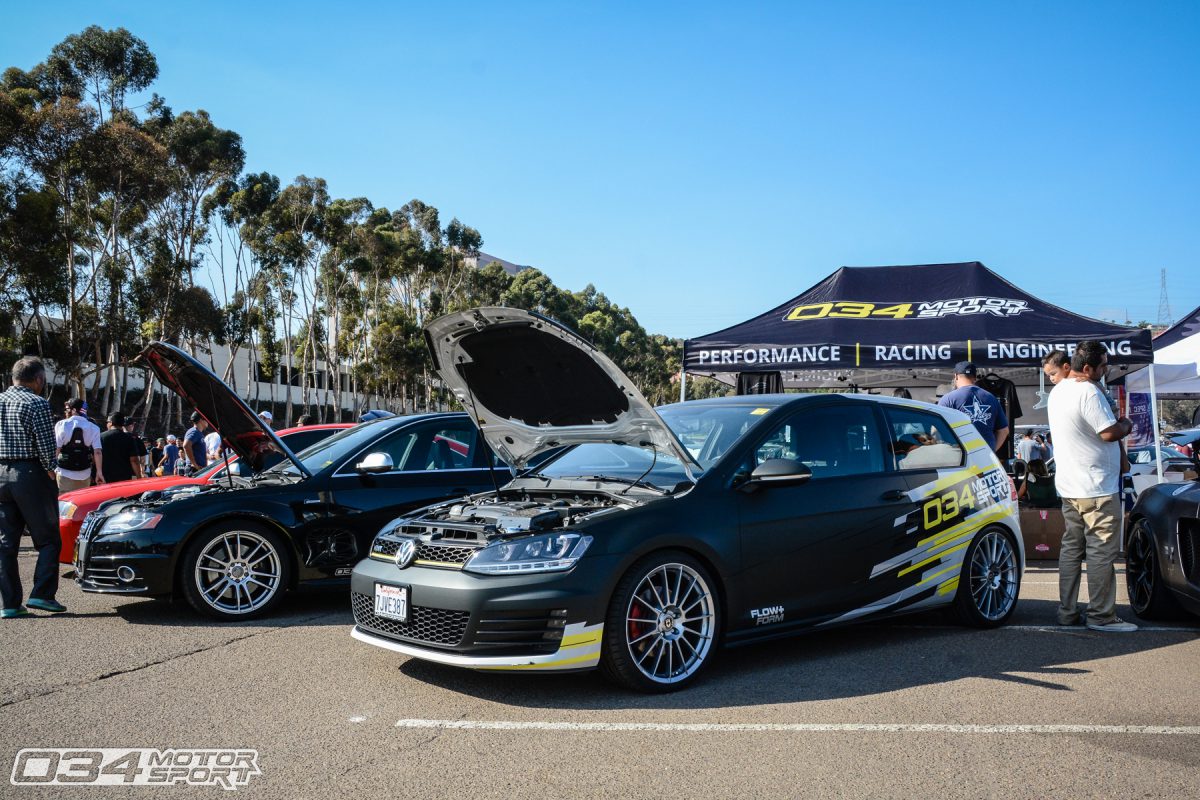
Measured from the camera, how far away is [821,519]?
207 inches

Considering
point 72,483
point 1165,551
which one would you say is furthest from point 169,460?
point 1165,551

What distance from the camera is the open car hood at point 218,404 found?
6.69 m

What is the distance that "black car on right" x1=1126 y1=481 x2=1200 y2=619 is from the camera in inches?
232

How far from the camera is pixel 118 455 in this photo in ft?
38.9

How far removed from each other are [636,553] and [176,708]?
2.32 m

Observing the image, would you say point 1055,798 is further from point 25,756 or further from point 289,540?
point 289,540

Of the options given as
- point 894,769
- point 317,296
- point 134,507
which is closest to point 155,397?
point 317,296

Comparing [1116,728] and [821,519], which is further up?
[821,519]

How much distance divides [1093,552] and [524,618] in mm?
4055

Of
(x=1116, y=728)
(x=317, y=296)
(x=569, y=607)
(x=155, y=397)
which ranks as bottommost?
(x=1116, y=728)

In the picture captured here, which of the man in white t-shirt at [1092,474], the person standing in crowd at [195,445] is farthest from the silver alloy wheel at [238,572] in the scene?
the person standing in crowd at [195,445]

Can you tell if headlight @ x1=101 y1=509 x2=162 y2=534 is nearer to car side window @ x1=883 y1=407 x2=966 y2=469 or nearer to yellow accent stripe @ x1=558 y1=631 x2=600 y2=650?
yellow accent stripe @ x1=558 y1=631 x2=600 y2=650

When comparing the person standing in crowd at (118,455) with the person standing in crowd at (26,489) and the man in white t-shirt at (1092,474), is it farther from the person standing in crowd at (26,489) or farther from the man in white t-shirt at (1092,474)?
the man in white t-shirt at (1092,474)

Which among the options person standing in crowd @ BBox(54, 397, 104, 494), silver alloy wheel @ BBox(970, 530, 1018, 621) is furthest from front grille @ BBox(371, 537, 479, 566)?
person standing in crowd @ BBox(54, 397, 104, 494)
